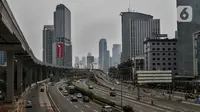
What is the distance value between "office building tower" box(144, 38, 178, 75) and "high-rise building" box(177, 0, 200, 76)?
83.5ft

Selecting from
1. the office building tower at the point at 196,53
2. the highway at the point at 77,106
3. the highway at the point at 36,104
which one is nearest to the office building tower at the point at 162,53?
the office building tower at the point at 196,53

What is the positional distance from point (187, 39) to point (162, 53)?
3640cm

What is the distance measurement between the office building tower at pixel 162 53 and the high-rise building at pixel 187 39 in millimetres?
25453

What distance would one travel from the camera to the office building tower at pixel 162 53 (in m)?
174

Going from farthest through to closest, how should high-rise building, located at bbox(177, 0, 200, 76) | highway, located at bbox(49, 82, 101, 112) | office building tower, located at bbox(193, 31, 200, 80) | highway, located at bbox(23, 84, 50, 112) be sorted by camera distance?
1. high-rise building, located at bbox(177, 0, 200, 76)
2. office building tower, located at bbox(193, 31, 200, 80)
3. highway, located at bbox(23, 84, 50, 112)
4. highway, located at bbox(49, 82, 101, 112)

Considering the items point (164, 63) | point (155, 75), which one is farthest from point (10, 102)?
point (164, 63)

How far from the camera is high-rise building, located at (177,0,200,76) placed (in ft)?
410

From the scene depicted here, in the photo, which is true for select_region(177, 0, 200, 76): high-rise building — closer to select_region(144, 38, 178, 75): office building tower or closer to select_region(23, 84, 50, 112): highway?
select_region(144, 38, 178, 75): office building tower

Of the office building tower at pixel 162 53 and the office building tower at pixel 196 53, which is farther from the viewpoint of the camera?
the office building tower at pixel 162 53

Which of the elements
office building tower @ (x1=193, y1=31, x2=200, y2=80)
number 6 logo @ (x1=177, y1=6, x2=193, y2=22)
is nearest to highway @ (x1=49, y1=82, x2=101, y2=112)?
office building tower @ (x1=193, y1=31, x2=200, y2=80)

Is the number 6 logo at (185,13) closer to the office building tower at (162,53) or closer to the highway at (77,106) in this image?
the office building tower at (162,53)

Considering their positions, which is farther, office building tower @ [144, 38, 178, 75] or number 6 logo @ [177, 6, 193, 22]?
office building tower @ [144, 38, 178, 75]

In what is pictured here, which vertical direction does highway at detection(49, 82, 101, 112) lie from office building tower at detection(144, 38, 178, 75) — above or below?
below

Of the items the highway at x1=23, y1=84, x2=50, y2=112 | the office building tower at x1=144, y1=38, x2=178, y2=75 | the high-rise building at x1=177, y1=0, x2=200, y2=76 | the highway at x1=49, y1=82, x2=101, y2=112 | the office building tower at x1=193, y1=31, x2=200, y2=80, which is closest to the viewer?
the highway at x1=49, y1=82, x2=101, y2=112
